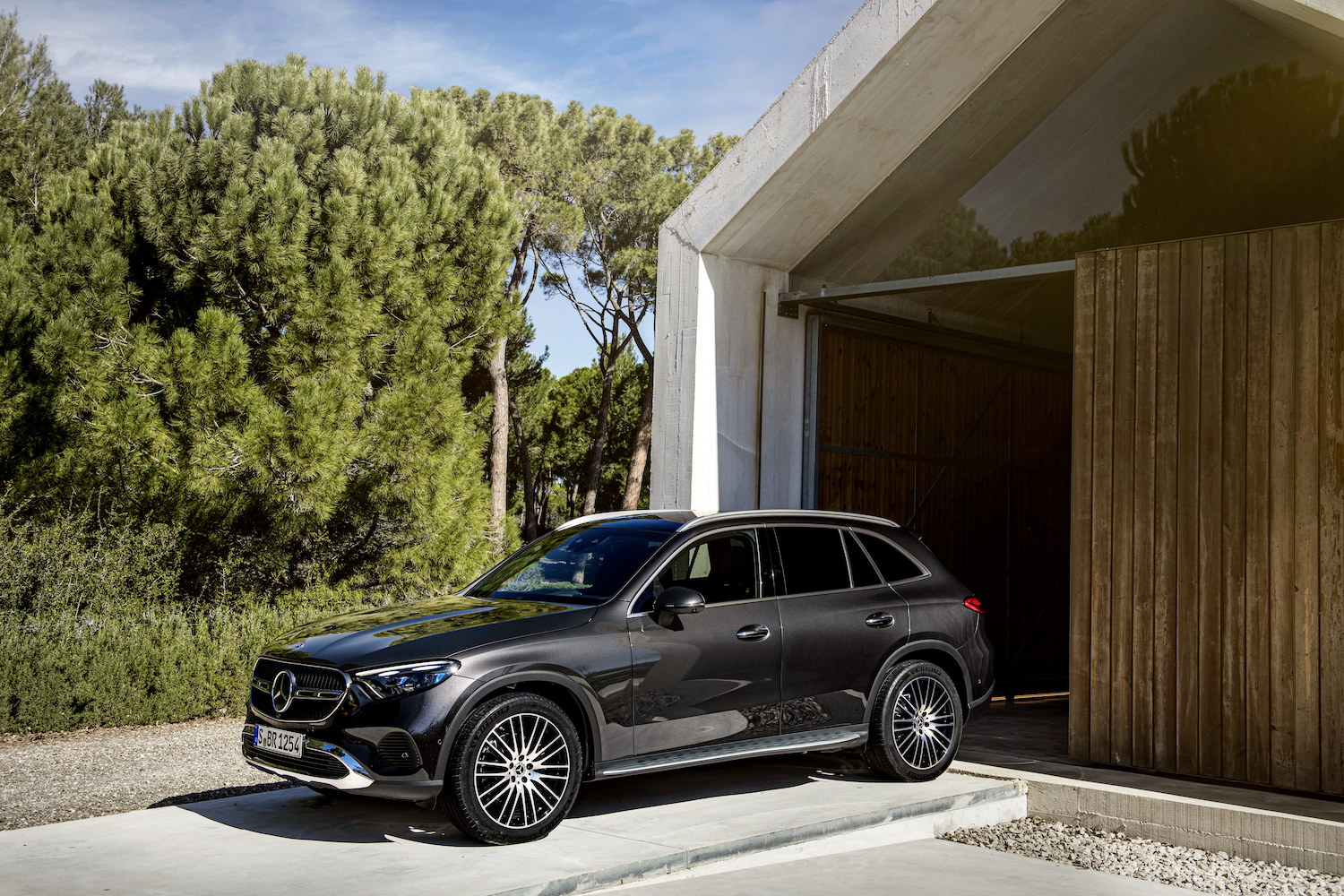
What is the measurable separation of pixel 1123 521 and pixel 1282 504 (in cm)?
106

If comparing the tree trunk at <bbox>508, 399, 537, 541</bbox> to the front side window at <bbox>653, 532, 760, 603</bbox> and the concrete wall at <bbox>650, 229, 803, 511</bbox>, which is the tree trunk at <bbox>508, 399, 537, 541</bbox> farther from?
the front side window at <bbox>653, 532, 760, 603</bbox>

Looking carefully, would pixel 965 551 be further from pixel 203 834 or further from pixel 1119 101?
pixel 203 834

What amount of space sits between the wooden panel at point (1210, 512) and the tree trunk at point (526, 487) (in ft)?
89.9

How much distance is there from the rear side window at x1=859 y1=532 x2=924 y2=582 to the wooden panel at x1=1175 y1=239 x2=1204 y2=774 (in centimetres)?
172

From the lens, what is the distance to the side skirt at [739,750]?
605cm

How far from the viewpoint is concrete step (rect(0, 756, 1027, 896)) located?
16.8ft

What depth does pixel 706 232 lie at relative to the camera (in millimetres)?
9750

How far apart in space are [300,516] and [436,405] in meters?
2.50

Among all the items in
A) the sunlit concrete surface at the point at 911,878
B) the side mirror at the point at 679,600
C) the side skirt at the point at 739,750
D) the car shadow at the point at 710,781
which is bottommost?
the sunlit concrete surface at the point at 911,878

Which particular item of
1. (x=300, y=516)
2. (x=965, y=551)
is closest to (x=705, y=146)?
(x=300, y=516)

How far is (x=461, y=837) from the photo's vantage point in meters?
5.86

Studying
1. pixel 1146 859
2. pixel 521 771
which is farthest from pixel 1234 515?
pixel 521 771

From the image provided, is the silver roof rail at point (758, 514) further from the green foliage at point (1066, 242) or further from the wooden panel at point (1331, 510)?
the green foliage at point (1066, 242)

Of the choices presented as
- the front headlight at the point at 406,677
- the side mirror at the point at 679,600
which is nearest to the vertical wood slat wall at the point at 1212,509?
the side mirror at the point at 679,600
